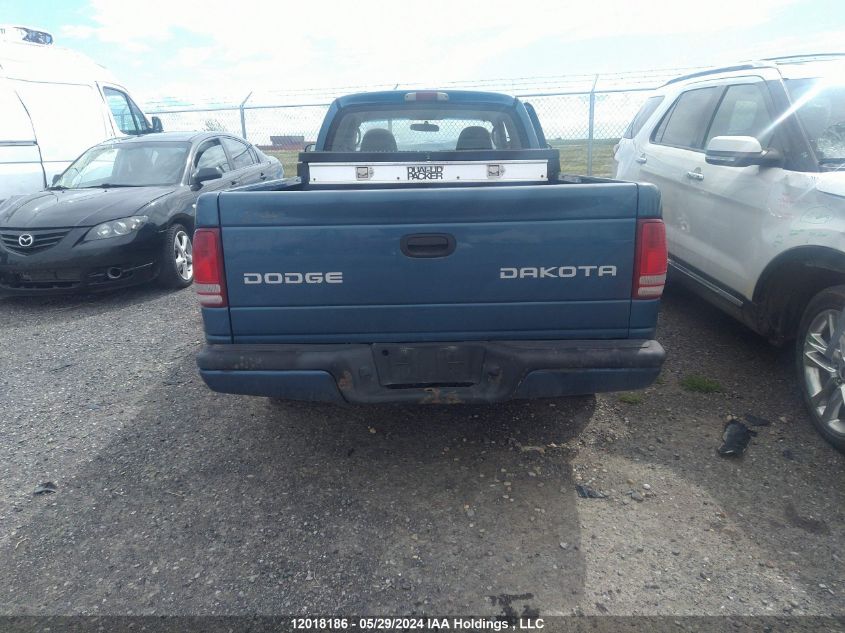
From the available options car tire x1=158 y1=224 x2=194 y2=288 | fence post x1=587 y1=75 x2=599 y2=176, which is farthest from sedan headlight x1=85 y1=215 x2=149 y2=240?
fence post x1=587 y1=75 x2=599 y2=176

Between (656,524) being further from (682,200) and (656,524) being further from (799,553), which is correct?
(682,200)

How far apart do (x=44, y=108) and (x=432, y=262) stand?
317 inches

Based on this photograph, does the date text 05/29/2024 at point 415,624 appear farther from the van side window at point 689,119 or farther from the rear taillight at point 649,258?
the van side window at point 689,119

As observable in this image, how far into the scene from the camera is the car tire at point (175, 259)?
6.33 meters

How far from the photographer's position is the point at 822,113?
357cm

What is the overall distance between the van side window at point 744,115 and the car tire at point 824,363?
1109mm

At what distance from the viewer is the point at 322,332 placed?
276 centimetres

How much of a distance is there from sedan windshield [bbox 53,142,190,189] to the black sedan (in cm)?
1

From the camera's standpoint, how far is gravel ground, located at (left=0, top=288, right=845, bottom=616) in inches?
91.0

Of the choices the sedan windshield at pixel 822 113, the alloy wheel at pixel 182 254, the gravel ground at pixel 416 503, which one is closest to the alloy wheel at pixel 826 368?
the gravel ground at pixel 416 503

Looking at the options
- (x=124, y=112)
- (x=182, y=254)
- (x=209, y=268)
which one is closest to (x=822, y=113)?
(x=209, y=268)

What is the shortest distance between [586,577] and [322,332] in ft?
4.91

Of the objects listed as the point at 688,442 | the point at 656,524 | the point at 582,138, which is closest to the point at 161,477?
the point at 656,524

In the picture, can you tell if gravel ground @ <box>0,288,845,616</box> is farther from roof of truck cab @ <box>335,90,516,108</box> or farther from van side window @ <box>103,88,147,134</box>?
van side window @ <box>103,88,147,134</box>
